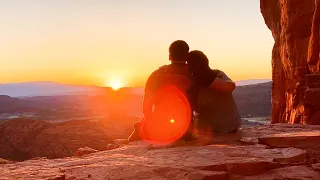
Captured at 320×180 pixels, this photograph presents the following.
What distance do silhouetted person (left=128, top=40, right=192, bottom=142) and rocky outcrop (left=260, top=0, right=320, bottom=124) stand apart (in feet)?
35.1

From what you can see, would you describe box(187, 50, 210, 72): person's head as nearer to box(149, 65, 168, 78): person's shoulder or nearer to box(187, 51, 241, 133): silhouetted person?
box(187, 51, 241, 133): silhouetted person

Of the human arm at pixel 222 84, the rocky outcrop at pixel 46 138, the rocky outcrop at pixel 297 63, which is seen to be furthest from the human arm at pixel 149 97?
the rocky outcrop at pixel 46 138

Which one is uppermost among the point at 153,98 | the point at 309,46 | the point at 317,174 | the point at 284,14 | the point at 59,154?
the point at 284,14

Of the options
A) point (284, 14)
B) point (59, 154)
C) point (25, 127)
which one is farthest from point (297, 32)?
point (25, 127)

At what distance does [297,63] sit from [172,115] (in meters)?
19.2

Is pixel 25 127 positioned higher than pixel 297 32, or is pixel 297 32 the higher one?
pixel 297 32

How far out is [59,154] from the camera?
33.8 metres

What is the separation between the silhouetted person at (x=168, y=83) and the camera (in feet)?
20.5

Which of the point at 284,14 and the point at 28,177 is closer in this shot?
the point at 28,177

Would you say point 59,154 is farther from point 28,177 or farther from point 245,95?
point 245,95

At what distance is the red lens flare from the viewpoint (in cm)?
636

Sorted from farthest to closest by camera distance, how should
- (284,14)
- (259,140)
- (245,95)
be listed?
(245,95) → (284,14) → (259,140)

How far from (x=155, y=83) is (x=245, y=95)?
99.6 meters

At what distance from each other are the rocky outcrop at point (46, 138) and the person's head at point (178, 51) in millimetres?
28002
